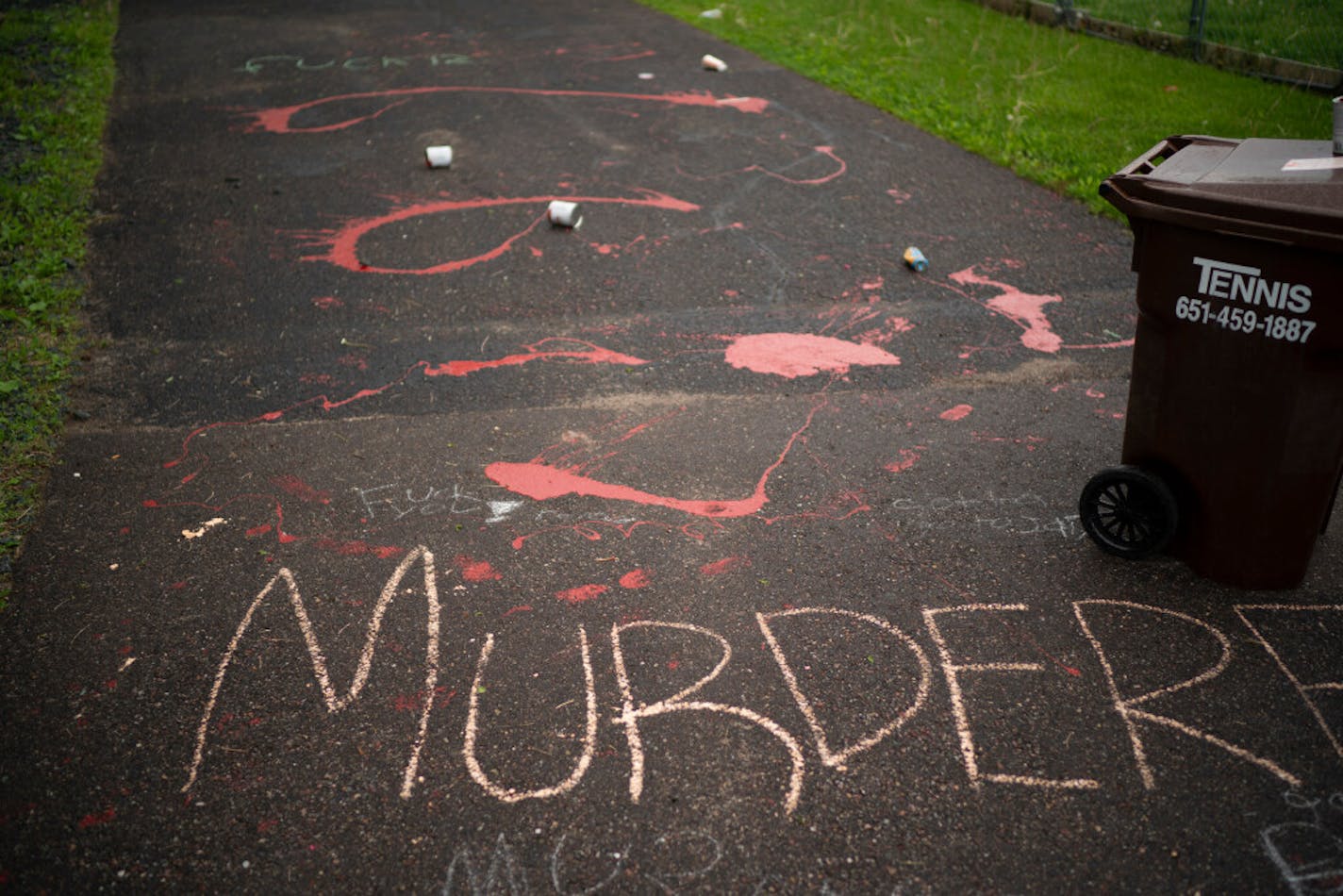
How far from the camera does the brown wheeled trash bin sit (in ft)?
9.91

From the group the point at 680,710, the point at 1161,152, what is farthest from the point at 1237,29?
the point at 680,710

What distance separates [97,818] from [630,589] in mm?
1737

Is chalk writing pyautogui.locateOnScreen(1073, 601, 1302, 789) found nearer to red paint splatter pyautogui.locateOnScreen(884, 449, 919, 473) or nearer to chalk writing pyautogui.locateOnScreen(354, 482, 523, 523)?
red paint splatter pyautogui.locateOnScreen(884, 449, 919, 473)

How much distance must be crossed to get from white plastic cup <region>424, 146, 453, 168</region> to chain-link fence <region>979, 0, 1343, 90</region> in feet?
24.6

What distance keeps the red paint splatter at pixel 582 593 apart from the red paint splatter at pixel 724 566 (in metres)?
0.38

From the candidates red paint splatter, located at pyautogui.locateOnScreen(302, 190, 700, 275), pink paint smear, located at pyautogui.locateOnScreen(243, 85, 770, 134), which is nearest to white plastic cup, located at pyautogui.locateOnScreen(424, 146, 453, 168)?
red paint splatter, located at pyautogui.locateOnScreen(302, 190, 700, 275)

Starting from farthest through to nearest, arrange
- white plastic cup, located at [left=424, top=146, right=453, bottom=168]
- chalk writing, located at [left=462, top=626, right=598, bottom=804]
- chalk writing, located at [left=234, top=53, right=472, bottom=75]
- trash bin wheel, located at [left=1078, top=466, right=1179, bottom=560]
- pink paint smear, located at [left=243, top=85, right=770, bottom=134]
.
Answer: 1. chalk writing, located at [left=234, top=53, right=472, bottom=75]
2. pink paint smear, located at [left=243, top=85, right=770, bottom=134]
3. white plastic cup, located at [left=424, top=146, right=453, bottom=168]
4. trash bin wheel, located at [left=1078, top=466, right=1179, bottom=560]
5. chalk writing, located at [left=462, top=626, right=598, bottom=804]

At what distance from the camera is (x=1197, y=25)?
9.98 m

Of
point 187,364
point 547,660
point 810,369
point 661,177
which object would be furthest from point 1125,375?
point 187,364

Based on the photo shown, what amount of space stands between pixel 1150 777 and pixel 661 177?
5777 millimetres

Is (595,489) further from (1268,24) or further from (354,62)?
(1268,24)

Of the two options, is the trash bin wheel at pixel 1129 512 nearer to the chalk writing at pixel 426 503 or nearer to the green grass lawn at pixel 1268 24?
the chalk writing at pixel 426 503

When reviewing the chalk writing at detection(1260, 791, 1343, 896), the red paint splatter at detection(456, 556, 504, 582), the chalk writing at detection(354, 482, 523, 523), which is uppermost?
the chalk writing at detection(354, 482, 523, 523)

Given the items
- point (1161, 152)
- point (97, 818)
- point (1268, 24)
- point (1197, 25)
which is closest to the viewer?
point (97, 818)
